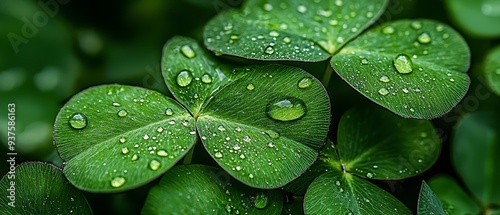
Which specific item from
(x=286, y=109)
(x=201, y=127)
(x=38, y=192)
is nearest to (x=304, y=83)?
(x=286, y=109)

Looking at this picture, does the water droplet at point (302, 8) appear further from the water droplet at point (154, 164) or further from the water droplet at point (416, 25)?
the water droplet at point (154, 164)

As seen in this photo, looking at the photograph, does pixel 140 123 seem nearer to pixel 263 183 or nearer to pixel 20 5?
pixel 263 183

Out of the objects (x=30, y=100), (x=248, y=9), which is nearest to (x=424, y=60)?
(x=248, y=9)

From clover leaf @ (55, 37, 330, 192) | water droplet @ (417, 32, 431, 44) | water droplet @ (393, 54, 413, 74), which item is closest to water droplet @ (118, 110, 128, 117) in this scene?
clover leaf @ (55, 37, 330, 192)

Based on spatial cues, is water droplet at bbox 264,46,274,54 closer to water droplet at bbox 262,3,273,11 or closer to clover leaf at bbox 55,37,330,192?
clover leaf at bbox 55,37,330,192

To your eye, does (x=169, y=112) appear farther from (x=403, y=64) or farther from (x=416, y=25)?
(x=416, y=25)

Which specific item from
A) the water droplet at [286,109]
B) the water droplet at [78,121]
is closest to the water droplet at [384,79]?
the water droplet at [286,109]
